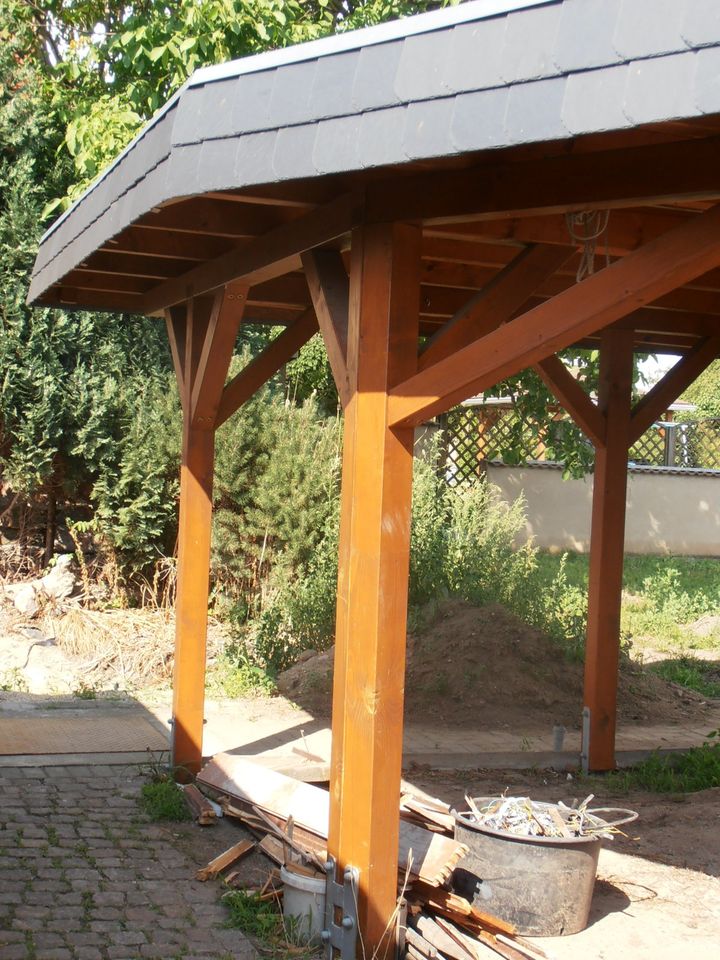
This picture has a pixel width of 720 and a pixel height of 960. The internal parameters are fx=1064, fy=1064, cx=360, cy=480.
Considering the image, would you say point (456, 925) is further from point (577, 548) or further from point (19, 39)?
point (577, 548)

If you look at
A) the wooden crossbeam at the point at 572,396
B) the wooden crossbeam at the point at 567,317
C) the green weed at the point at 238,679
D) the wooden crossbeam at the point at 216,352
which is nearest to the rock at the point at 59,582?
the green weed at the point at 238,679

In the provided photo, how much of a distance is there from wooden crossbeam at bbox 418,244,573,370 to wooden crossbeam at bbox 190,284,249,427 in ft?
5.67

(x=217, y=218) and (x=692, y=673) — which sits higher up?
(x=217, y=218)

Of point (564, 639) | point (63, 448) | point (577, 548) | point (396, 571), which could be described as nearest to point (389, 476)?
point (396, 571)

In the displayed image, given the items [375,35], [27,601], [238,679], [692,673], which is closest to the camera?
[375,35]

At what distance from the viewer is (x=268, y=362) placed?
18.6ft

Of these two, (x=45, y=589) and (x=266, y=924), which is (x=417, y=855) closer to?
(x=266, y=924)

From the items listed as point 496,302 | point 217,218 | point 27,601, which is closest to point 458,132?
point 496,302

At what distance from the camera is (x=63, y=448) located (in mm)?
9648

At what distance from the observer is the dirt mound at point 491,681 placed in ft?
25.3

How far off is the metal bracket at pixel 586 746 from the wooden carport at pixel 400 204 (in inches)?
118

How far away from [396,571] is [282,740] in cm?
341

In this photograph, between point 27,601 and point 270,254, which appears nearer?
A: point 270,254

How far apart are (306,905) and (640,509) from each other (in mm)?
14076
